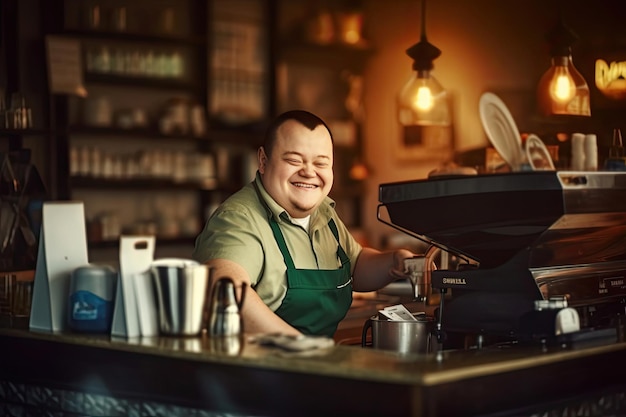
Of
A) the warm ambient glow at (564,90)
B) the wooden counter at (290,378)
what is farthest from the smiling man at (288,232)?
the warm ambient glow at (564,90)

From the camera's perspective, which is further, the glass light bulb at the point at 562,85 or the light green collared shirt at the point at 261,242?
the glass light bulb at the point at 562,85

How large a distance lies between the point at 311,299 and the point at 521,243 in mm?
800

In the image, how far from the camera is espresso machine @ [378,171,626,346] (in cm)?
300

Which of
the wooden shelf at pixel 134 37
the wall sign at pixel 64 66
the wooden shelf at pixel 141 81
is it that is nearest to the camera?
the wall sign at pixel 64 66

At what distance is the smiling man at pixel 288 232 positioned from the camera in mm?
3455

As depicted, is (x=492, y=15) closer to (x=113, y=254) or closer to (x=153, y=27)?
(x=153, y=27)

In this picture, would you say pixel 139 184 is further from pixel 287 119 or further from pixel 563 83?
pixel 287 119

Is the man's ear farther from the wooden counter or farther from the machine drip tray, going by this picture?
the machine drip tray

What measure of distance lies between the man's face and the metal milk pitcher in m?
0.69

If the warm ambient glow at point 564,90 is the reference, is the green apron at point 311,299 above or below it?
below

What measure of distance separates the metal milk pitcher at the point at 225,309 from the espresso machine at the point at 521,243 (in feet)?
2.21

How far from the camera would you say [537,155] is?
3604 mm

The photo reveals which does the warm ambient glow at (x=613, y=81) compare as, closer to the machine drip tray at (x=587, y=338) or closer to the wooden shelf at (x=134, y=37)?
the machine drip tray at (x=587, y=338)

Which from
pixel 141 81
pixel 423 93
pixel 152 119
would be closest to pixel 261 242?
pixel 423 93
